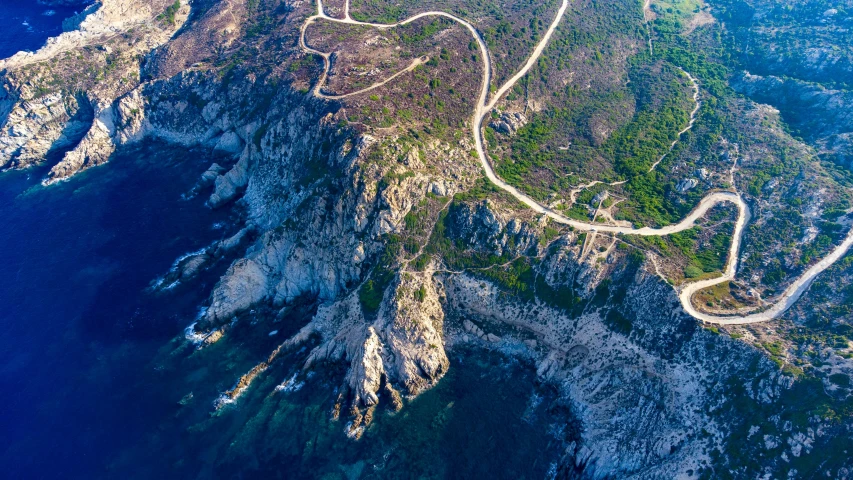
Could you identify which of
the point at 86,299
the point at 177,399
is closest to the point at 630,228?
the point at 177,399

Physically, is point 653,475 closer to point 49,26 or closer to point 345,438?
point 345,438

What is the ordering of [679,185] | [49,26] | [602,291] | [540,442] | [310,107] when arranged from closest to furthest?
[540,442]
[602,291]
[679,185]
[310,107]
[49,26]

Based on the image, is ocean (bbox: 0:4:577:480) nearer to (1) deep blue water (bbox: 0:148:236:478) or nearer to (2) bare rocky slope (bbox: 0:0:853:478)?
(1) deep blue water (bbox: 0:148:236:478)

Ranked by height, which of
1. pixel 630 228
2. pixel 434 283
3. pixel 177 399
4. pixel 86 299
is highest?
pixel 630 228

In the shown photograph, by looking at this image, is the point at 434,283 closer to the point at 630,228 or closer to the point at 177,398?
the point at 630,228

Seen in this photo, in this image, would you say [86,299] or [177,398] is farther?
[86,299]

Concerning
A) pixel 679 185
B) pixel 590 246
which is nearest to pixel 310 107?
pixel 590 246

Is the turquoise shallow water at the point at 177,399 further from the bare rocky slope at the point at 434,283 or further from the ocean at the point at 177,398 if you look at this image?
the bare rocky slope at the point at 434,283
